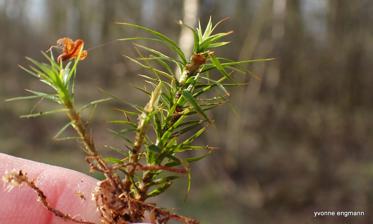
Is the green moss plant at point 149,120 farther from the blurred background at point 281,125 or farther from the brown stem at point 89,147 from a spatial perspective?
the blurred background at point 281,125

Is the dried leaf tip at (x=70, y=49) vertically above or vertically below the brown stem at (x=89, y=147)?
above

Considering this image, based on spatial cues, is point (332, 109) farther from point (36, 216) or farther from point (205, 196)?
point (36, 216)

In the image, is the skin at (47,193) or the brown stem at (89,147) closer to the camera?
the brown stem at (89,147)

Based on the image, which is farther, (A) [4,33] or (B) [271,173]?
(A) [4,33]

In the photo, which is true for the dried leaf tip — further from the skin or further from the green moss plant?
the skin

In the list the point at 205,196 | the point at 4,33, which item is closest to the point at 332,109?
the point at 205,196

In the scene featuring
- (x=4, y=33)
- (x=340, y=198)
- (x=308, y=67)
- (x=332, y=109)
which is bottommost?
(x=340, y=198)

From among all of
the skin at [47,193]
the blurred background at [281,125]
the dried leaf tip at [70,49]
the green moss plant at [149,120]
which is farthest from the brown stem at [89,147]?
the blurred background at [281,125]

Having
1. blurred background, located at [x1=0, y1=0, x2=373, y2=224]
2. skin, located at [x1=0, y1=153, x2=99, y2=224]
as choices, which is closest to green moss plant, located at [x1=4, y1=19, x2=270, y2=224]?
skin, located at [x1=0, y1=153, x2=99, y2=224]

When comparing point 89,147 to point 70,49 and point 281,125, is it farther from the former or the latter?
point 281,125
